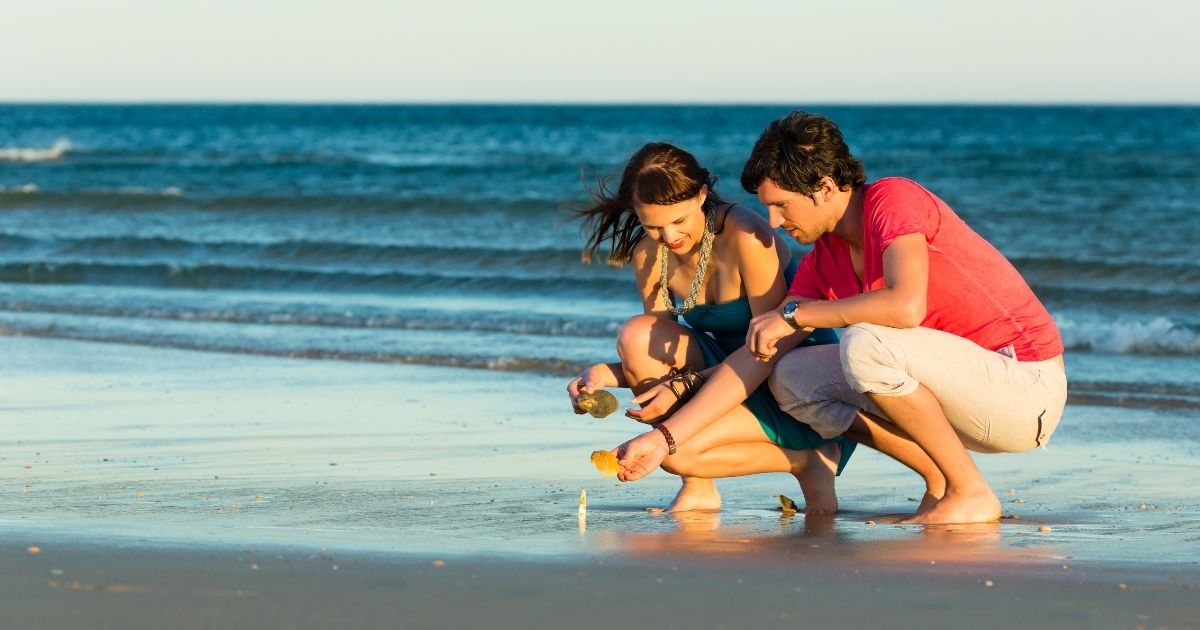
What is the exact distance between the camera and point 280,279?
12.6 metres

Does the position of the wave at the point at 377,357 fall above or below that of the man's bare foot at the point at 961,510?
below

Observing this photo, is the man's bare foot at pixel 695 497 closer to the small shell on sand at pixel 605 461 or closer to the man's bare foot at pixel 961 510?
the small shell on sand at pixel 605 461

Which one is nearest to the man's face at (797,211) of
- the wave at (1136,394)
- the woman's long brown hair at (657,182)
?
the woman's long brown hair at (657,182)

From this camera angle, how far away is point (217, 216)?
18141 mm

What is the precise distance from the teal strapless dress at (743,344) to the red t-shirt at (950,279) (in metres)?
0.19

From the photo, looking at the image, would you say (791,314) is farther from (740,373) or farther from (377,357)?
(377,357)

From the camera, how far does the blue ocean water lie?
880 cm

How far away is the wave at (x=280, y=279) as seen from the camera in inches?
473

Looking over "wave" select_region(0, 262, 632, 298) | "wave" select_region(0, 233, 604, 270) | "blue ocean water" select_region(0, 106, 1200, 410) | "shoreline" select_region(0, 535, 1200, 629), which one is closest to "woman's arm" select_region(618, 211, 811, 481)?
"shoreline" select_region(0, 535, 1200, 629)

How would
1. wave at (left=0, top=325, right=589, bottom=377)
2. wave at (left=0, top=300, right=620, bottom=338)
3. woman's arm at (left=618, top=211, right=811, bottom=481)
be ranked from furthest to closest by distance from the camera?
wave at (left=0, top=300, right=620, bottom=338), wave at (left=0, top=325, right=589, bottom=377), woman's arm at (left=618, top=211, right=811, bottom=481)

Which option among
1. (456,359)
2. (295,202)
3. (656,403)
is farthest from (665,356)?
(295,202)

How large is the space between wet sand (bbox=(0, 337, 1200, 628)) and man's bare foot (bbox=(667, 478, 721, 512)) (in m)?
0.13

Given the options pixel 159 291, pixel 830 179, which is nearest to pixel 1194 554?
pixel 830 179

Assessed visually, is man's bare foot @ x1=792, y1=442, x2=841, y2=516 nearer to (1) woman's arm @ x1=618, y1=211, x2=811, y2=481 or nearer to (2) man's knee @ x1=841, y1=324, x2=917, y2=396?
(1) woman's arm @ x1=618, y1=211, x2=811, y2=481
